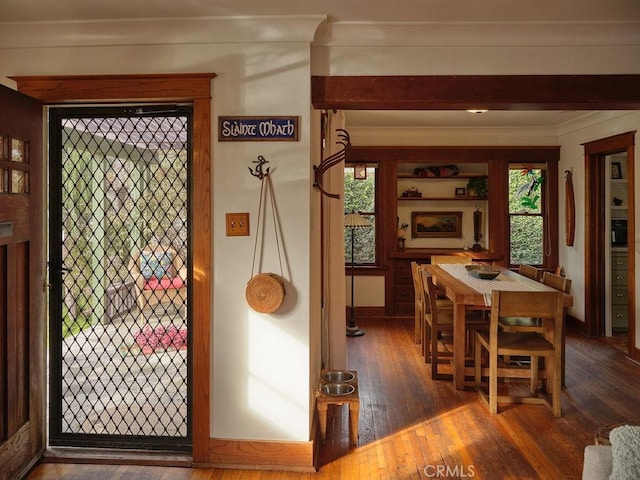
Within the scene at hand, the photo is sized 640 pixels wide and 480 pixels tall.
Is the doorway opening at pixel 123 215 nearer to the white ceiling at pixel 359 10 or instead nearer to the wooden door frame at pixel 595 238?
the white ceiling at pixel 359 10

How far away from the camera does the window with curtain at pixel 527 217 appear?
6.53 m

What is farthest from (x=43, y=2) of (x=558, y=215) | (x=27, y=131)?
(x=558, y=215)

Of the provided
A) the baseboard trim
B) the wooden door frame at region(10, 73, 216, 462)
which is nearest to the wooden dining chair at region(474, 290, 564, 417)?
the baseboard trim

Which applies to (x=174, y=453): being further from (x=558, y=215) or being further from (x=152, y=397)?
(x=558, y=215)

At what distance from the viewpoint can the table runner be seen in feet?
12.2

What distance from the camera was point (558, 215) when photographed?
6.34m

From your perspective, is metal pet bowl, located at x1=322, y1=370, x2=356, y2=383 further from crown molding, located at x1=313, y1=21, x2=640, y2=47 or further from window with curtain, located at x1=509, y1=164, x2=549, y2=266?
window with curtain, located at x1=509, y1=164, x2=549, y2=266

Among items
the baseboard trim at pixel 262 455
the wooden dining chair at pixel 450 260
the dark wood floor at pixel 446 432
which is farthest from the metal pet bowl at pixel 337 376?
the wooden dining chair at pixel 450 260

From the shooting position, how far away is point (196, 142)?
2.65 metres

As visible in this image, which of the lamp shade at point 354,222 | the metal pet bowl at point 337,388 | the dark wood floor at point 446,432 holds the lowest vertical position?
the dark wood floor at point 446,432

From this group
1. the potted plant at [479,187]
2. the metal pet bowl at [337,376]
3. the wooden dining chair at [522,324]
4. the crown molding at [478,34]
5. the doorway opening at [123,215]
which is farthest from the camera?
the potted plant at [479,187]

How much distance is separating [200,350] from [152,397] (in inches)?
46.3

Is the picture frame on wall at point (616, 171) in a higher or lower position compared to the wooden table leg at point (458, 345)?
higher

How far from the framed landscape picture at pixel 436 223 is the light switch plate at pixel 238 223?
4.65 meters
